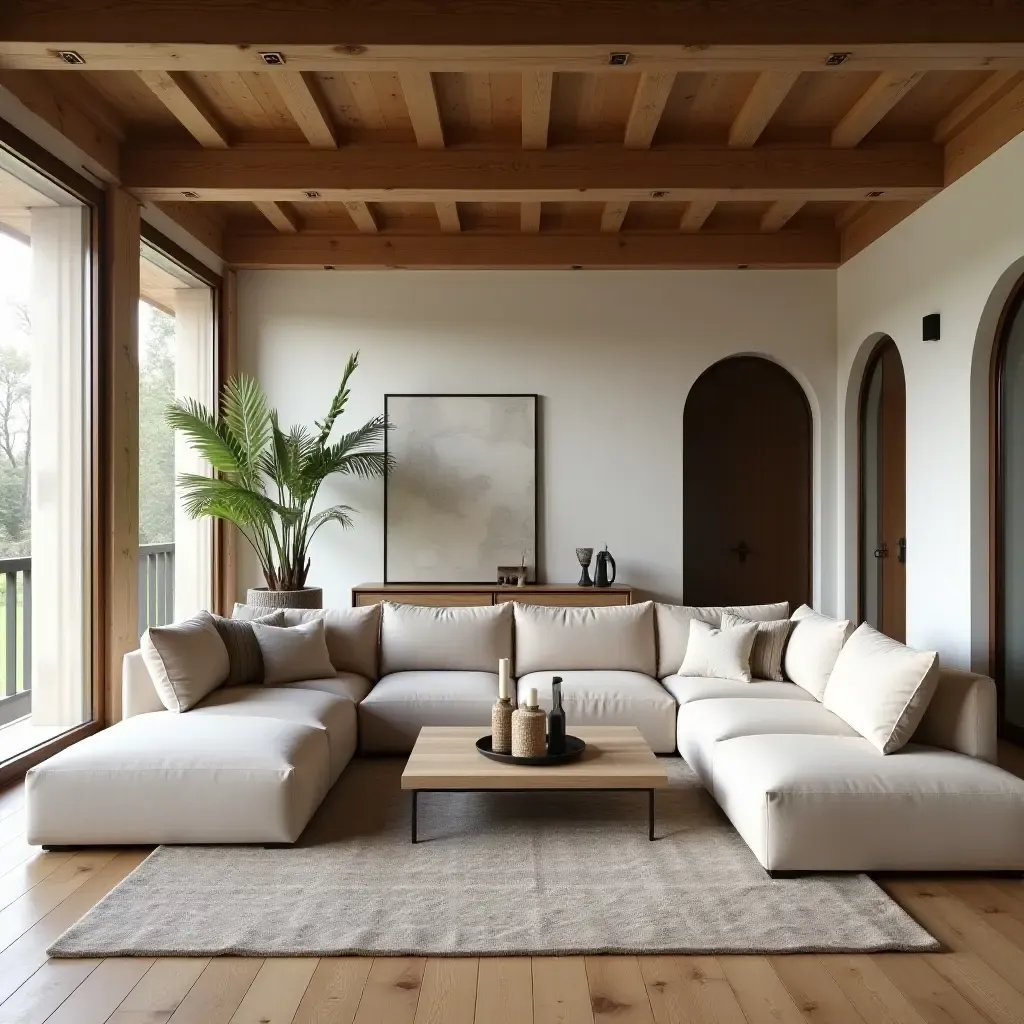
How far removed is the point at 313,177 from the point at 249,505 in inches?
78.9

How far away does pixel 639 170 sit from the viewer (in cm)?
509

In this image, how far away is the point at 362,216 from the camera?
6.09 meters

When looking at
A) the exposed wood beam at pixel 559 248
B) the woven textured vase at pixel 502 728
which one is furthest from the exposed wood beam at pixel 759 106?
the woven textured vase at pixel 502 728

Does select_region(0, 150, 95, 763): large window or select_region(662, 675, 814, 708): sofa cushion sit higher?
select_region(0, 150, 95, 763): large window

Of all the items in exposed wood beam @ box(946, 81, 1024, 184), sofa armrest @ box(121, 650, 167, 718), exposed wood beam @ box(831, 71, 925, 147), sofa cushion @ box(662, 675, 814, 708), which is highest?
exposed wood beam @ box(831, 71, 925, 147)

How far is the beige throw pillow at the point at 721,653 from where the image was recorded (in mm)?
4473

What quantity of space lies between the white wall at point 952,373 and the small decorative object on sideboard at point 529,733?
255 centimetres

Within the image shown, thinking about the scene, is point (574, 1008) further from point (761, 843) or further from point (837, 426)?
point (837, 426)

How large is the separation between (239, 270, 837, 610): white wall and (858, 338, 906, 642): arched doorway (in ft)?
1.03

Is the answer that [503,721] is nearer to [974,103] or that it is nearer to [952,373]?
[952,373]

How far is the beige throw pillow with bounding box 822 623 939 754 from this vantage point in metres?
3.24

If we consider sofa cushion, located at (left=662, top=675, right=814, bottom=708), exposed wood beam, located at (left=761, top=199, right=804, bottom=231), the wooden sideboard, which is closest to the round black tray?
sofa cushion, located at (left=662, top=675, right=814, bottom=708)

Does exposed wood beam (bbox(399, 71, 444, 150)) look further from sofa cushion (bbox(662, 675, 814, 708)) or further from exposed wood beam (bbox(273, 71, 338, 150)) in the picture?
sofa cushion (bbox(662, 675, 814, 708))

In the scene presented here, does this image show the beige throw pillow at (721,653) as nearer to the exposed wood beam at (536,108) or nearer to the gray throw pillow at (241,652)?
the gray throw pillow at (241,652)
